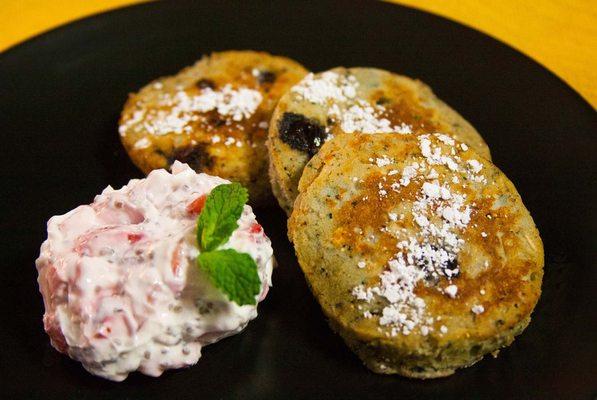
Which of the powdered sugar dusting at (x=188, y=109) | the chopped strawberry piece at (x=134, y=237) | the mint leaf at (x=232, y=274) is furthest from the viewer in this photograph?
the powdered sugar dusting at (x=188, y=109)

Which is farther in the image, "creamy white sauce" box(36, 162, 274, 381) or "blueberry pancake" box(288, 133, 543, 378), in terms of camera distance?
"blueberry pancake" box(288, 133, 543, 378)

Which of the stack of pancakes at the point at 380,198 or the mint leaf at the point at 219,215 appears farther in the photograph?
the stack of pancakes at the point at 380,198

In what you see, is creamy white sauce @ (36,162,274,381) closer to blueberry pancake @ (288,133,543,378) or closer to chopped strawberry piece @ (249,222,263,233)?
chopped strawberry piece @ (249,222,263,233)

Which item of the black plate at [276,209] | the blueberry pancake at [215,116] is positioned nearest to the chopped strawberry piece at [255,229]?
the black plate at [276,209]

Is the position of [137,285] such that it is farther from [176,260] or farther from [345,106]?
[345,106]

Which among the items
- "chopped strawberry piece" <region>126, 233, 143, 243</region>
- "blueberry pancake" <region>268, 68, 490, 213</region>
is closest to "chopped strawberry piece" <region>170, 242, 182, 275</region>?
"chopped strawberry piece" <region>126, 233, 143, 243</region>

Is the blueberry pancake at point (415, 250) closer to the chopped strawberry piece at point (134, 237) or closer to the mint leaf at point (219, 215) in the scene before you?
the mint leaf at point (219, 215)
